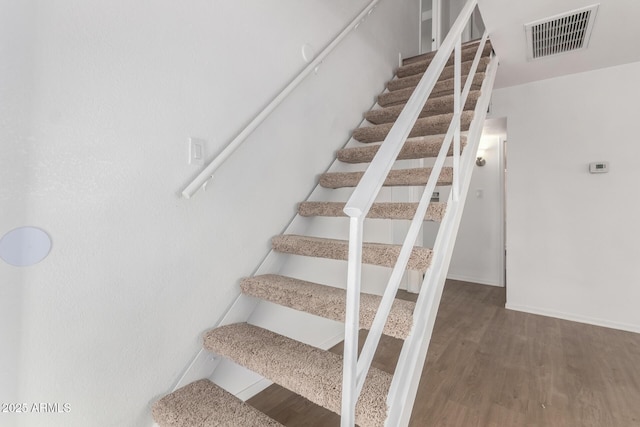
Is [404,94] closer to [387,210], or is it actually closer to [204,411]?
[387,210]

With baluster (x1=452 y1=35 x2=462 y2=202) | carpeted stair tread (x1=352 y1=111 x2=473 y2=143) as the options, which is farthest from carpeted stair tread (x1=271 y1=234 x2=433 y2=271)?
carpeted stair tread (x1=352 y1=111 x2=473 y2=143)

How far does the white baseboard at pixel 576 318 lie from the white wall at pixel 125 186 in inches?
111

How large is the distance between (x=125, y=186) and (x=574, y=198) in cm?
352

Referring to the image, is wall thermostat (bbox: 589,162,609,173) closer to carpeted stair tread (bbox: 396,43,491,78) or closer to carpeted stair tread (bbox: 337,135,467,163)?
carpeted stair tread (bbox: 396,43,491,78)

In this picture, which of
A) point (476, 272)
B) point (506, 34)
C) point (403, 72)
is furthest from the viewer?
point (476, 272)

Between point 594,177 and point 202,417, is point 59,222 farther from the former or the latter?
point 594,177

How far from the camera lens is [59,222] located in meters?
1.02

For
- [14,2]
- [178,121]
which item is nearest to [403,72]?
[178,121]

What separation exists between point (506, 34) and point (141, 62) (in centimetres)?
248

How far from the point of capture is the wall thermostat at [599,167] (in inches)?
105

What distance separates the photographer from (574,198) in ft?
9.27

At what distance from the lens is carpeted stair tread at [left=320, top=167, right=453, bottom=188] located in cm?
167

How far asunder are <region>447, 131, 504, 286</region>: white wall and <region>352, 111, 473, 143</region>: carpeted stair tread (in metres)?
2.38

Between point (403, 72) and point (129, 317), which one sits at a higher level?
point (403, 72)
